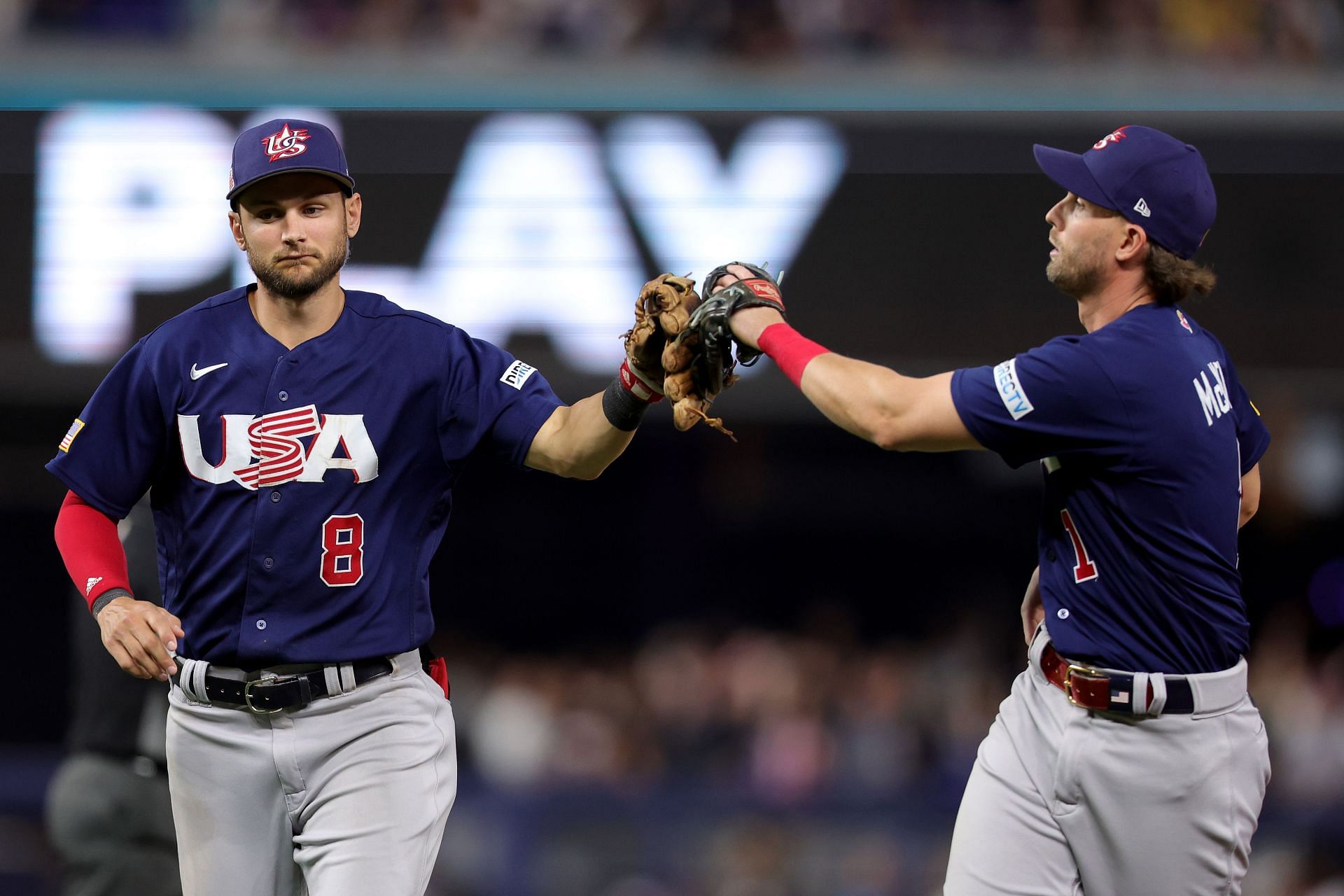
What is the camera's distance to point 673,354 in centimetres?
334

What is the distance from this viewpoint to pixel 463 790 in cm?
733

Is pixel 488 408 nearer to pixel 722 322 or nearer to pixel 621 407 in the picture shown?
pixel 621 407

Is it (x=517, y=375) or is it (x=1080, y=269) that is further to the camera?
(x=517, y=375)

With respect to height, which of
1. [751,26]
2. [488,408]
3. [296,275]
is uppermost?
[751,26]

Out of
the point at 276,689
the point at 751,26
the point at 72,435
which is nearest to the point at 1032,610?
the point at 276,689

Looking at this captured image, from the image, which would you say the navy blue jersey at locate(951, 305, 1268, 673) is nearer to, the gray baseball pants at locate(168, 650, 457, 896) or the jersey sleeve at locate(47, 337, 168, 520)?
the gray baseball pants at locate(168, 650, 457, 896)

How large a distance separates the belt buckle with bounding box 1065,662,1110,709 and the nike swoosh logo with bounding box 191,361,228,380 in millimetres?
1824

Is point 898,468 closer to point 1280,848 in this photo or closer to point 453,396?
point 1280,848

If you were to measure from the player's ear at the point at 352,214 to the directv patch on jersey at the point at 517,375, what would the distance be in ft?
1.44

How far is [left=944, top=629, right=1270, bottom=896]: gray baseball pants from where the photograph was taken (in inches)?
117

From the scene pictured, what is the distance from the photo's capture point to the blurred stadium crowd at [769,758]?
7168 mm

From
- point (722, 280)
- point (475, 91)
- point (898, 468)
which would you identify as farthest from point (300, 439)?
point (898, 468)

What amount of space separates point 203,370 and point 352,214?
1.54 feet

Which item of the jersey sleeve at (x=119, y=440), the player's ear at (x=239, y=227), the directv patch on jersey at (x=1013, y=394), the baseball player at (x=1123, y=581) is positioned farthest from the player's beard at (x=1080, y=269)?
the jersey sleeve at (x=119, y=440)
